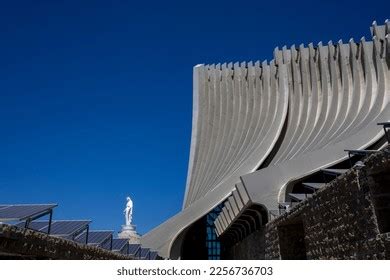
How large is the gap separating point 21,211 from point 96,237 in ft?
14.1

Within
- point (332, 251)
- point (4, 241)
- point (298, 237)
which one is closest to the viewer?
point (4, 241)

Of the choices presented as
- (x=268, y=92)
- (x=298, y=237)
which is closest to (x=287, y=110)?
(x=268, y=92)

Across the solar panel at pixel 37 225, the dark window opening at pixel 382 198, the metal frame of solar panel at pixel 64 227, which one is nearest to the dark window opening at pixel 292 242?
the dark window opening at pixel 382 198

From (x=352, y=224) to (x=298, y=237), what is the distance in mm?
4321

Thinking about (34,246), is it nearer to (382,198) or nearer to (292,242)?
(382,198)

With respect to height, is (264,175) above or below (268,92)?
below

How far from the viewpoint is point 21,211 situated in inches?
226

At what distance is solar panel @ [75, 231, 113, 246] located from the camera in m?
8.46

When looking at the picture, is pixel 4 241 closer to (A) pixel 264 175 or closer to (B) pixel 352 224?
(B) pixel 352 224

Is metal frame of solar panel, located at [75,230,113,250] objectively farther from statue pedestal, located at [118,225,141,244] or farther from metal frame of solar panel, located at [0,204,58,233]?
statue pedestal, located at [118,225,141,244]

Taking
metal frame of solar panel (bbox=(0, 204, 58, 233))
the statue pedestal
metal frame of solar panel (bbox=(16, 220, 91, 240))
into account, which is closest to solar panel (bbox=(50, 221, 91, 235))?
metal frame of solar panel (bbox=(16, 220, 91, 240))

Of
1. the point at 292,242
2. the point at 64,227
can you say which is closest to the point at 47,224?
the point at 64,227

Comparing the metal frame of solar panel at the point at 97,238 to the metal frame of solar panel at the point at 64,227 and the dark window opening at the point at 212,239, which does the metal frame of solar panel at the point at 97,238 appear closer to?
the metal frame of solar panel at the point at 64,227
